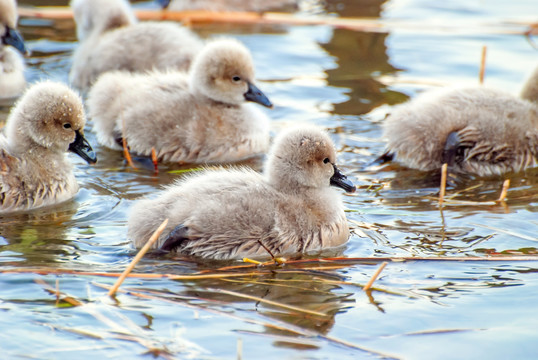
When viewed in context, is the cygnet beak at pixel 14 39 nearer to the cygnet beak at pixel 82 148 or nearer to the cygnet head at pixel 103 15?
the cygnet head at pixel 103 15

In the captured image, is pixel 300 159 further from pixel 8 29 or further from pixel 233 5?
pixel 233 5

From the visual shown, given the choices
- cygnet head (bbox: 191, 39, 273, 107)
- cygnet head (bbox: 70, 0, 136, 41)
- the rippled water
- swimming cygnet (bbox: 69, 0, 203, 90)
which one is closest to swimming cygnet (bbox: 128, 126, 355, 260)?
the rippled water

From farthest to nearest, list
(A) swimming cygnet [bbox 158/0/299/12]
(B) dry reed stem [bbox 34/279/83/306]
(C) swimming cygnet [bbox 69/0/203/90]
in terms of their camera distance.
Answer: (A) swimming cygnet [bbox 158/0/299/12] < (C) swimming cygnet [bbox 69/0/203/90] < (B) dry reed stem [bbox 34/279/83/306]

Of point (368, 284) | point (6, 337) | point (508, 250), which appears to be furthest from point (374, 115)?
point (6, 337)

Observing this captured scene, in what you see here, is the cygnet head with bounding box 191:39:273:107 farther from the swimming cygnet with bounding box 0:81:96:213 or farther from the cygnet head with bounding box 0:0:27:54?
the cygnet head with bounding box 0:0:27:54

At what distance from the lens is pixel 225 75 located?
678 centimetres

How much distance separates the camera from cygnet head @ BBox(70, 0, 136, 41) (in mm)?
8562

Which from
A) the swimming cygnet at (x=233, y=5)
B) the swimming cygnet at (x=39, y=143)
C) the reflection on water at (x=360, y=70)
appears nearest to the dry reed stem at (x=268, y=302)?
the swimming cygnet at (x=39, y=143)

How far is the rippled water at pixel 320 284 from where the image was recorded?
3.97 meters

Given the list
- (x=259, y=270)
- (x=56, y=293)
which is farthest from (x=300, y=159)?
(x=56, y=293)

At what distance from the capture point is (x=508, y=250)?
5.13 meters

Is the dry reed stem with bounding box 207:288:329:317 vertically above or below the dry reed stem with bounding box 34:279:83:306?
below

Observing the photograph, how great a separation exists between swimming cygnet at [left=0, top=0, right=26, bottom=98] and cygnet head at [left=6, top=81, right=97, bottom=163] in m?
2.45

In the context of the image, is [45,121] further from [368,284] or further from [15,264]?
[368,284]
